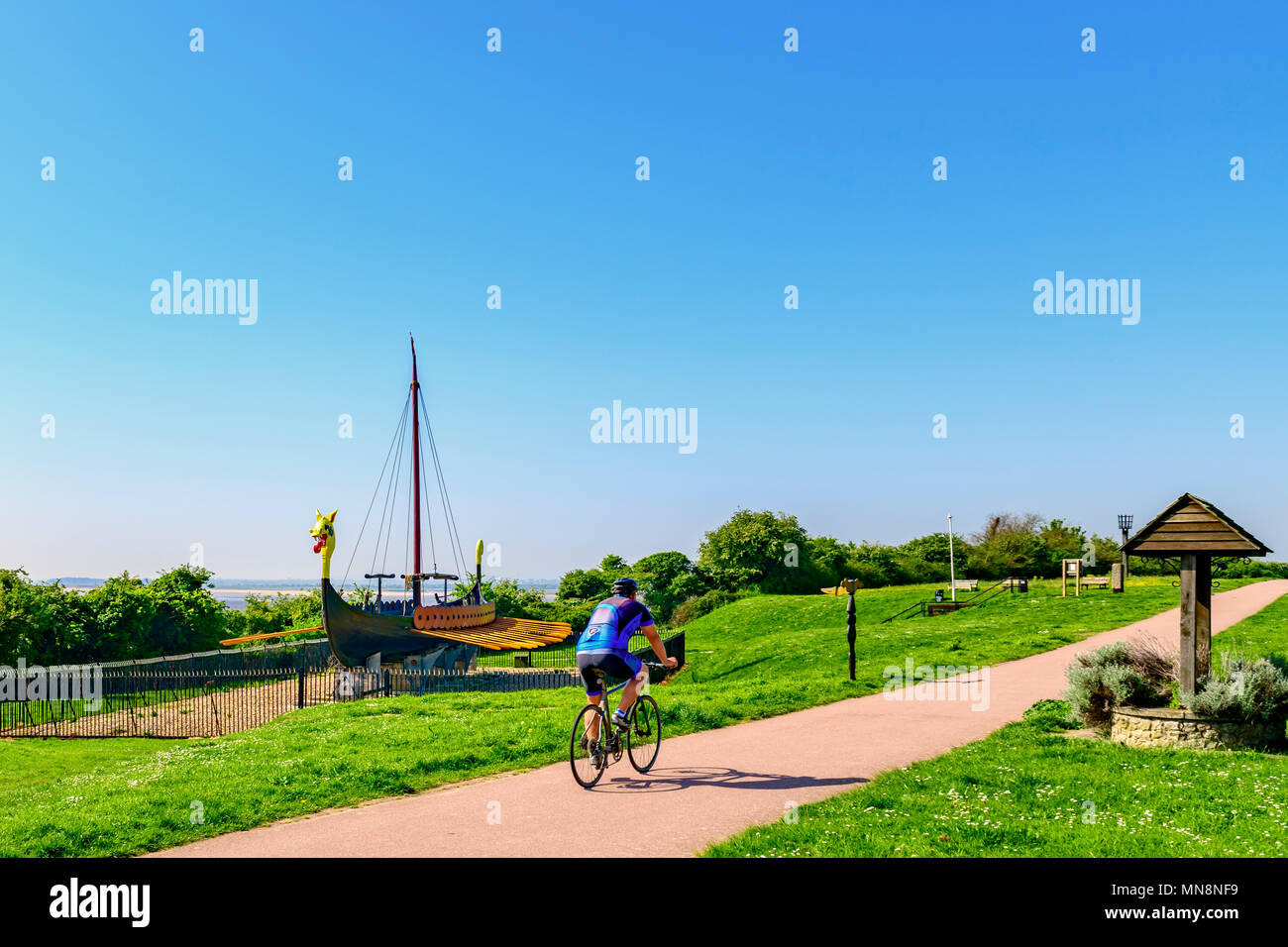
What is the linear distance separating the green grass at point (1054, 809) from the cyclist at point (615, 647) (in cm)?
211

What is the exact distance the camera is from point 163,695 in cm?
2336

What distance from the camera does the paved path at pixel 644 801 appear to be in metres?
6.85

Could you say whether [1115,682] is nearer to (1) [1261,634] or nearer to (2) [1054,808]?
(2) [1054,808]

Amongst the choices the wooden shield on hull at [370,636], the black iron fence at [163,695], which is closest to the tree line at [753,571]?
the wooden shield on hull at [370,636]

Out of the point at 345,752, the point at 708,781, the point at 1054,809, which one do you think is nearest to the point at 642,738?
the point at 708,781

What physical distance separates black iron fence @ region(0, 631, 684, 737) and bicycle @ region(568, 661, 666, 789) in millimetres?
12047

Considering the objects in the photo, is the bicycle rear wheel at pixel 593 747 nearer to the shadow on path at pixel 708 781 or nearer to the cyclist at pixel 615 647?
the cyclist at pixel 615 647
